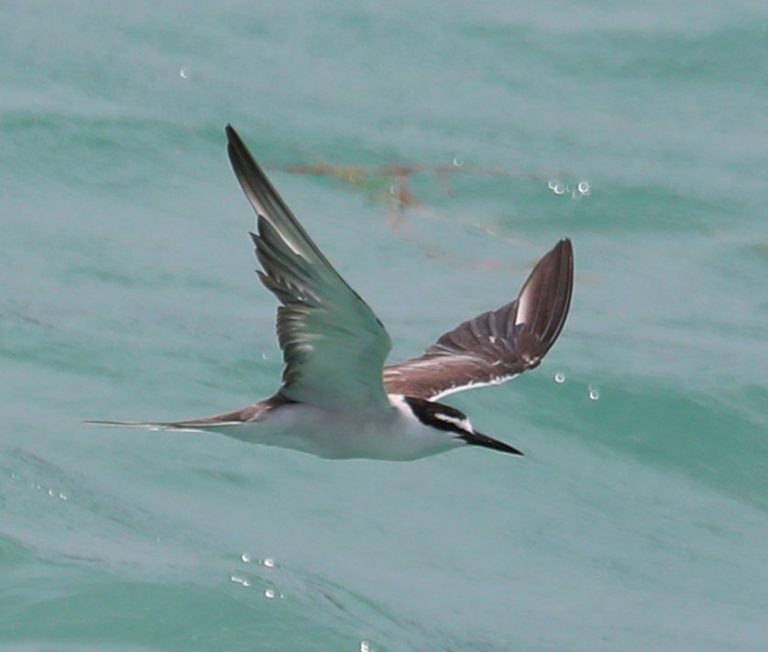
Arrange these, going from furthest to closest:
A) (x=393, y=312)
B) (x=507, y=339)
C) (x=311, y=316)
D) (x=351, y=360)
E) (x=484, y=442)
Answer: (x=393, y=312) < (x=507, y=339) < (x=484, y=442) < (x=351, y=360) < (x=311, y=316)

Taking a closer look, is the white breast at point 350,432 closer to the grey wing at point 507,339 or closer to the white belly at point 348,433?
the white belly at point 348,433

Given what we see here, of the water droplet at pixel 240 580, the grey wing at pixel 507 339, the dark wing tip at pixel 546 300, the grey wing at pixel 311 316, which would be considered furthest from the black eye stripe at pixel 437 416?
the water droplet at pixel 240 580

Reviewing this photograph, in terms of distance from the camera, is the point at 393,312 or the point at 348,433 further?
the point at 393,312

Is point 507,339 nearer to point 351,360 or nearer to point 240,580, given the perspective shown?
point 240,580

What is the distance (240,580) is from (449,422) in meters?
1.55

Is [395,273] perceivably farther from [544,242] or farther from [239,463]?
[239,463]

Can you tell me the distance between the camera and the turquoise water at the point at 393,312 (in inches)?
331

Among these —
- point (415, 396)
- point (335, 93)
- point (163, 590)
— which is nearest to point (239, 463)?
point (163, 590)

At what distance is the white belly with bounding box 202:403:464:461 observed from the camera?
7.17 m

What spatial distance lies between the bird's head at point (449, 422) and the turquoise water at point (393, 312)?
117cm

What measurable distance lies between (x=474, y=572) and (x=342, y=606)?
68cm

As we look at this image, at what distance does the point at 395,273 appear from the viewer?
11.1 m

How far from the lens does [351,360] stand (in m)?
6.94

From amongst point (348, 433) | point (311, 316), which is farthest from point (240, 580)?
point (311, 316)
